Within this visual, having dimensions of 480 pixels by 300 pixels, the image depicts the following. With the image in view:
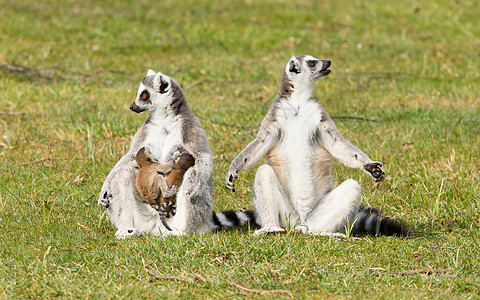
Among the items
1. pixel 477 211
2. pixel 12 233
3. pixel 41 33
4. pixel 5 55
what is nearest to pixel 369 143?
pixel 477 211

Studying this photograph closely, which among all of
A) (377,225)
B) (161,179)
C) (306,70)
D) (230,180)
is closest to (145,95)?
(161,179)

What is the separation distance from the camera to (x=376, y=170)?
5.44 m

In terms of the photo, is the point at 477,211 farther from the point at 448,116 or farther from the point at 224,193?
the point at 448,116

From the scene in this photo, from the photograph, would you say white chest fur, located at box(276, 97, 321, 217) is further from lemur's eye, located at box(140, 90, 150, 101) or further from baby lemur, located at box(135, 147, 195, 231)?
lemur's eye, located at box(140, 90, 150, 101)

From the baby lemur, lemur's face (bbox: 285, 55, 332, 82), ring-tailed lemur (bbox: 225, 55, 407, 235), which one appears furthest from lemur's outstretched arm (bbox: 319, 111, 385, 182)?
the baby lemur

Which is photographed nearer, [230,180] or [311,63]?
[230,180]

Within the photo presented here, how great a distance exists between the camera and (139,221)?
5.79m

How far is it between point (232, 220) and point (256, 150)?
765mm

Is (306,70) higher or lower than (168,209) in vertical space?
higher

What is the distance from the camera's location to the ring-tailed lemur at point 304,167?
554 centimetres

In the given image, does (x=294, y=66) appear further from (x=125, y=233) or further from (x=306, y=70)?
(x=125, y=233)

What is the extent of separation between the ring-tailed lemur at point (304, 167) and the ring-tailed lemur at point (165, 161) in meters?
A: 0.41

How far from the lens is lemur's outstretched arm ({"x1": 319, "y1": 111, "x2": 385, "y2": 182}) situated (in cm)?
555

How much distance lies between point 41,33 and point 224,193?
28.8 feet
